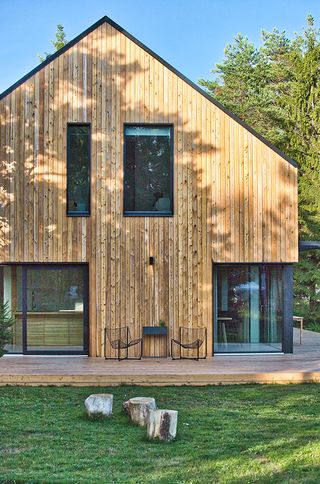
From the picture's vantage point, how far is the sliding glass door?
12328 mm

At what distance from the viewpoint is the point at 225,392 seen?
31.2 ft

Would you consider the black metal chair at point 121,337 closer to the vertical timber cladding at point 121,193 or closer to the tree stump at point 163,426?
the vertical timber cladding at point 121,193

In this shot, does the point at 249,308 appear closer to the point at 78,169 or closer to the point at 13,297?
the point at 78,169

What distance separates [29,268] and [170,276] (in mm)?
2660

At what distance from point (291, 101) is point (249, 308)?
916cm

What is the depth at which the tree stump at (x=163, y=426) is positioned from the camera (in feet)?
22.0

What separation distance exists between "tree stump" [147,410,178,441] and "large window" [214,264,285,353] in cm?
577

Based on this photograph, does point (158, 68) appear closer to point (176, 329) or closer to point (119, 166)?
point (119, 166)

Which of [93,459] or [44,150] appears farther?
[44,150]

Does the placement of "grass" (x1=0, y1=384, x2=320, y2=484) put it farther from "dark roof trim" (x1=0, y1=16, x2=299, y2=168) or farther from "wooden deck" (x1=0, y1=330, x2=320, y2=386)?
"dark roof trim" (x1=0, y1=16, x2=299, y2=168)

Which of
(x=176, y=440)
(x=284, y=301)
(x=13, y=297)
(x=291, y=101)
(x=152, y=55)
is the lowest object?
(x=176, y=440)

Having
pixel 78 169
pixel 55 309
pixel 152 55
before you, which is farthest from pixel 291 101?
pixel 55 309

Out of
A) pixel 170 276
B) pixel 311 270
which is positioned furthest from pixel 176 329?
pixel 311 270

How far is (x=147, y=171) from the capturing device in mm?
12445
